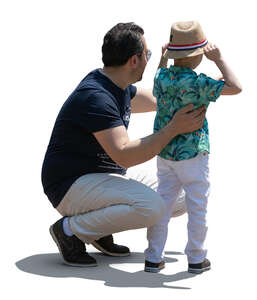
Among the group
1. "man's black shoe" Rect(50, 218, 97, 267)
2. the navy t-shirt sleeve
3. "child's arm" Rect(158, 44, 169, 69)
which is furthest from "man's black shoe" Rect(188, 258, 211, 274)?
"child's arm" Rect(158, 44, 169, 69)

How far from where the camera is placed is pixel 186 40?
5.49 m

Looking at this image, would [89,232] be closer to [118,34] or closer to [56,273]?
[56,273]

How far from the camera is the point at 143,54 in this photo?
19.2 ft

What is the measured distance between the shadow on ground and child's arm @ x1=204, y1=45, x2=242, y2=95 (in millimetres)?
1174

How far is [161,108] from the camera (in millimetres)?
5621

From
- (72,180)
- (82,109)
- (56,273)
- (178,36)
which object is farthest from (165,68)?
(56,273)

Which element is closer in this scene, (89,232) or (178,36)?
(178,36)

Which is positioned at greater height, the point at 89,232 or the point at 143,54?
the point at 143,54

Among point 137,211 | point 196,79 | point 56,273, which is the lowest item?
point 56,273

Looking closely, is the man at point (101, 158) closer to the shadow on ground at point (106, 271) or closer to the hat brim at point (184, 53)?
the shadow on ground at point (106, 271)

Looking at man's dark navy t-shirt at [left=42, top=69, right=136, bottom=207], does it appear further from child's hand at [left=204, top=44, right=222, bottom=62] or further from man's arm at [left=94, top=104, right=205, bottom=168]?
child's hand at [left=204, top=44, right=222, bottom=62]

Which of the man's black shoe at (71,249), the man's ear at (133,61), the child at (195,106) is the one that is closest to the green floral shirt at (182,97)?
the child at (195,106)

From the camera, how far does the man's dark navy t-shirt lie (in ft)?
19.0

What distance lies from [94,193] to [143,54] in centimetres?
94
